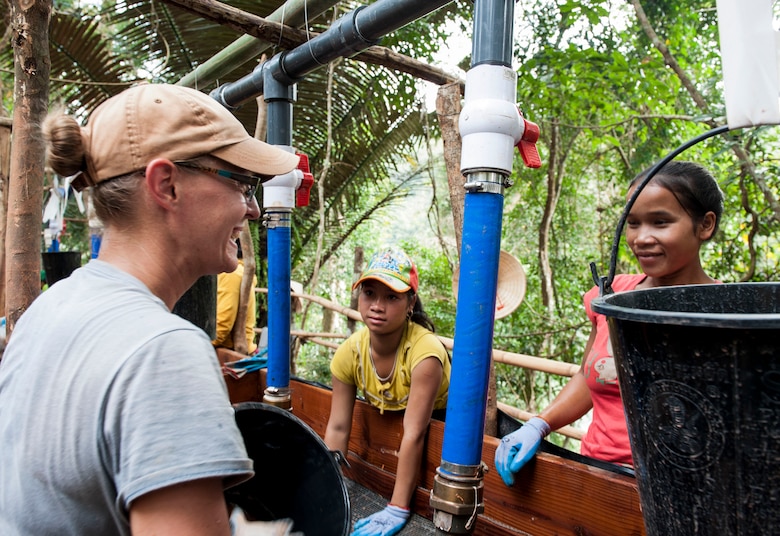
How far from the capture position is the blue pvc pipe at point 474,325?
4.49 feet

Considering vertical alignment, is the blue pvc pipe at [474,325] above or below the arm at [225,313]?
above

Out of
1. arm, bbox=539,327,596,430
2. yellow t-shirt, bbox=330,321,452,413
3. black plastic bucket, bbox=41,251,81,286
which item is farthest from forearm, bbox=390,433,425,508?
black plastic bucket, bbox=41,251,81,286

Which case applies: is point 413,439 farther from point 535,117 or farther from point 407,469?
point 535,117

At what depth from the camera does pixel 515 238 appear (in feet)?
28.6

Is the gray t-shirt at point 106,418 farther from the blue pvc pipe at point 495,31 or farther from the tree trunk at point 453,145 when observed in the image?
the tree trunk at point 453,145

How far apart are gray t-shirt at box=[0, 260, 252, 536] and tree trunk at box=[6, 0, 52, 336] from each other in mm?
1185

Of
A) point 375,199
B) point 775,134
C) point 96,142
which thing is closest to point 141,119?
point 96,142

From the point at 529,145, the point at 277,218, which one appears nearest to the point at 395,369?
the point at 277,218

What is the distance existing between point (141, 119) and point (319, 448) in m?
0.90

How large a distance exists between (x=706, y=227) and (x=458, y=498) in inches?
40.9

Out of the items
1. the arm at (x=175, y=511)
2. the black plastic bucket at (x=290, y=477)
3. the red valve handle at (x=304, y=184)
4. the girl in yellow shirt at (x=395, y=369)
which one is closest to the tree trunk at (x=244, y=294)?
the red valve handle at (x=304, y=184)

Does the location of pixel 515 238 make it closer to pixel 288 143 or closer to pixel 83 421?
pixel 288 143

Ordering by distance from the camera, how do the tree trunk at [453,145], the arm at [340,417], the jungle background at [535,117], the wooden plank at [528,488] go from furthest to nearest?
the jungle background at [535,117] → the arm at [340,417] → the tree trunk at [453,145] → the wooden plank at [528,488]

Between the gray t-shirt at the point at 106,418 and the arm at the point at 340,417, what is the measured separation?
1.59m
